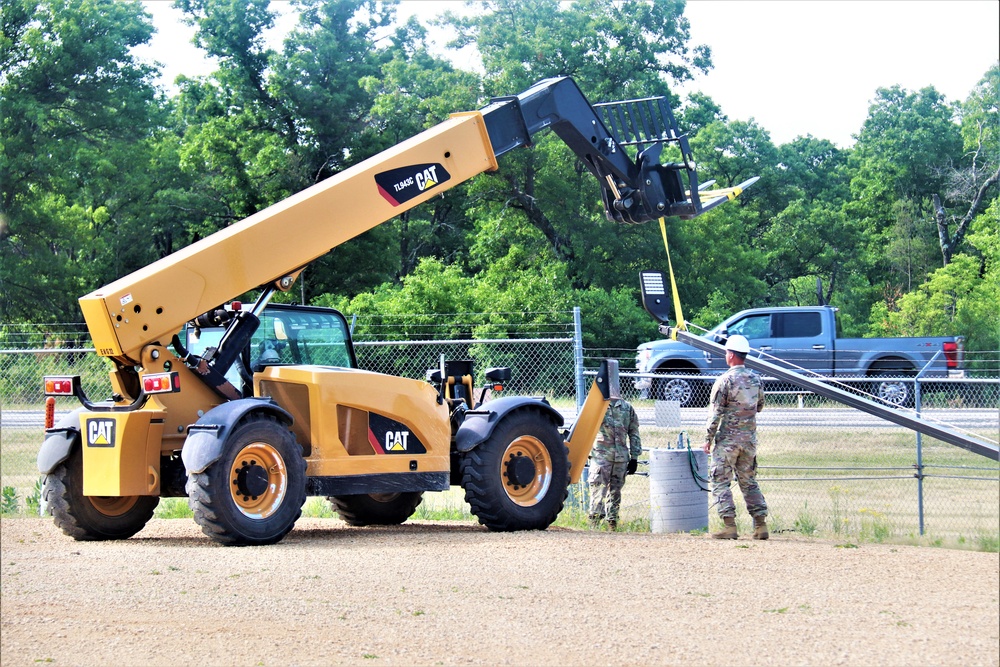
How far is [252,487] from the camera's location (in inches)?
357

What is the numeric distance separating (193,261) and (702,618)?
497 centimetres

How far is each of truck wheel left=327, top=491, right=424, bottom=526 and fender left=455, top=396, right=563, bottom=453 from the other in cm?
153

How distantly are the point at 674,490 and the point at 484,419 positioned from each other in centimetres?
237

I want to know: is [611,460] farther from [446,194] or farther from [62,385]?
[446,194]

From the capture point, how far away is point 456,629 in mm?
6516

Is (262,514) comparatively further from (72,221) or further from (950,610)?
(72,221)

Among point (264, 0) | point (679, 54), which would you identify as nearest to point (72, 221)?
point (264, 0)

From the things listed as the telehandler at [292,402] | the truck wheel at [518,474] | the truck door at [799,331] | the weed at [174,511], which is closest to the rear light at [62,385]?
the telehandler at [292,402]

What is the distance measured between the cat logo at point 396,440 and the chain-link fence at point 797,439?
3346 mm

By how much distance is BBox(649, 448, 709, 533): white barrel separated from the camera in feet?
38.2

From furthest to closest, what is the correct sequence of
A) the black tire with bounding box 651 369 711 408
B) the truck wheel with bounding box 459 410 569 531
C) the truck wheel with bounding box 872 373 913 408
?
the black tire with bounding box 651 369 711 408 < the truck wheel with bounding box 872 373 913 408 < the truck wheel with bounding box 459 410 569 531

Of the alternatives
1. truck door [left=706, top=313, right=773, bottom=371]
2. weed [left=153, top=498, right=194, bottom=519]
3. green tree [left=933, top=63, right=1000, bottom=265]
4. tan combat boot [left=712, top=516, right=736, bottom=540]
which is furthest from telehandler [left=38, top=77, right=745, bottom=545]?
green tree [left=933, top=63, right=1000, bottom=265]

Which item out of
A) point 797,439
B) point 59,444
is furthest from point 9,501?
point 797,439

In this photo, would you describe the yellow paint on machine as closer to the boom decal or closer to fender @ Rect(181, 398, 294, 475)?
fender @ Rect(181, 398, 294, 475)
